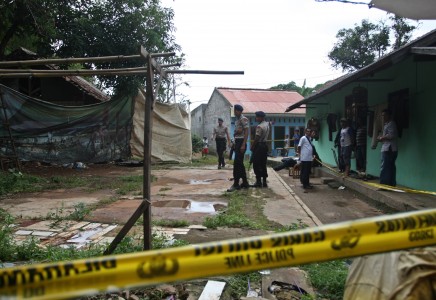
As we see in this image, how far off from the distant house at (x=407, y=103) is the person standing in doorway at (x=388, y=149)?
17.3 inches

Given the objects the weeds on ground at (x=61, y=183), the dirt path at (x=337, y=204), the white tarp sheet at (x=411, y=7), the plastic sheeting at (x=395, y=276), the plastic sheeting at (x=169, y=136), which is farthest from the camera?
the plastic sheeting at (x=169, y=136)

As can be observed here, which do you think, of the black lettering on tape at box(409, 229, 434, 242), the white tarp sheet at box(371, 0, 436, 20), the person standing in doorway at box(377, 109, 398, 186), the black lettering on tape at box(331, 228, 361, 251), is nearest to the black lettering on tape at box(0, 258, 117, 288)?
the black lettering on tape at box(331, 228, 361, 251)

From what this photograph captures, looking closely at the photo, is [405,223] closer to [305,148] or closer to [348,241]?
[348,241]

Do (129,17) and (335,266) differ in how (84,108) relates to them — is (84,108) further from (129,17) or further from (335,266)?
(335,266)

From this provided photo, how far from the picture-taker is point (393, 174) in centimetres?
729

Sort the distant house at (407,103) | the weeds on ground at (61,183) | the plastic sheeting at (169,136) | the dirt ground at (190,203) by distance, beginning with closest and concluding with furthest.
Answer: the dirt ground at (190,203) < the distant house at (407,103) < the weeds on ground at (61,183) < the plastic sheeting at (169,136)

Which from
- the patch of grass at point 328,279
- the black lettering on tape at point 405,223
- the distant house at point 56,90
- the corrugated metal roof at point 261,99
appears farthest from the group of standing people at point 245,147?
the corrugated metal roof at point 261,99

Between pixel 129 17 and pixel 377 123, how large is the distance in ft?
29.9

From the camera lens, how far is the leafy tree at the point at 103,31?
1152cm

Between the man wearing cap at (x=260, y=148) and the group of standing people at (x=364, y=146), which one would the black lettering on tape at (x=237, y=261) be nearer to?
the group of standing people at (x=364, y=146)

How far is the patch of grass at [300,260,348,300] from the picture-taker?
3047 millimetres

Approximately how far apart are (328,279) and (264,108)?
20514 millimetres

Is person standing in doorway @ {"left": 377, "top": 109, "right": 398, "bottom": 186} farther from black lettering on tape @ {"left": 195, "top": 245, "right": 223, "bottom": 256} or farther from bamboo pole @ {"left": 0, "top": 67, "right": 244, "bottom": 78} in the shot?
black lettering on tape @ {"left": 195, "top": 245, "right": 223, "bottom": 256}

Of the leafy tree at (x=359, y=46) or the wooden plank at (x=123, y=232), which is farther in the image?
the leafy tree at (x=359, y=46)
